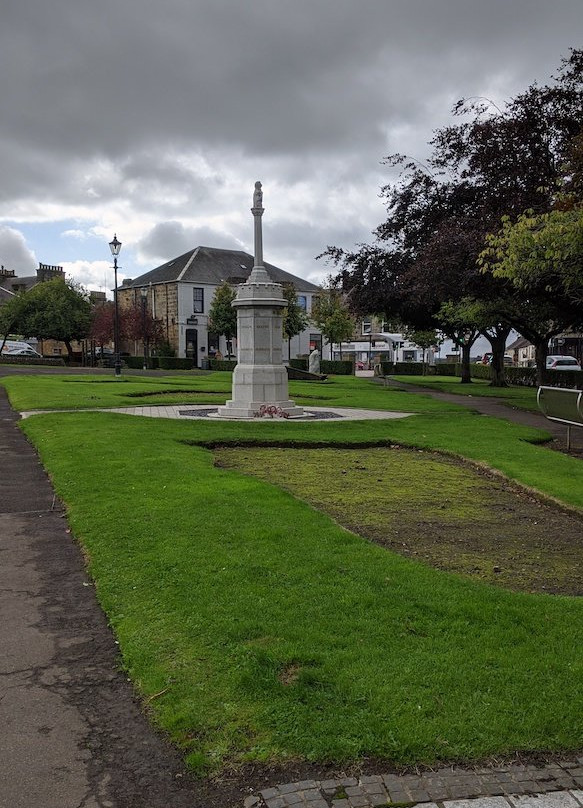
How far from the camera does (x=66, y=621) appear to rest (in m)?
4.56

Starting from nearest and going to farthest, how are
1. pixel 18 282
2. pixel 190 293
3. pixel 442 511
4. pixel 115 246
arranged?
pixel 442 511 < pixel 115 246 < pixel 190 293 < pixel 18 282

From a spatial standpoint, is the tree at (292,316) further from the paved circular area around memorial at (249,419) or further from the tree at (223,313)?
the paved circular area around memorial at (249,419)

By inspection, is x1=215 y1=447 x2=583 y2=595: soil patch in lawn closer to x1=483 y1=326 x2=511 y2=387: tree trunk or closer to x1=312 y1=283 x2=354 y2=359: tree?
x1=483 y1=326 x2=511 y2=387: tree trunk

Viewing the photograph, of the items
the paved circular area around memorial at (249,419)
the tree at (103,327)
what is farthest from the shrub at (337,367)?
the paved circular area around memorial at (249,419)

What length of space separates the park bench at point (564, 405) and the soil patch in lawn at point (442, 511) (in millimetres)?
2712

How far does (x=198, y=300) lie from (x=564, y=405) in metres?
57.9

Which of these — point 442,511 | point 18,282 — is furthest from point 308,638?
point 18,282

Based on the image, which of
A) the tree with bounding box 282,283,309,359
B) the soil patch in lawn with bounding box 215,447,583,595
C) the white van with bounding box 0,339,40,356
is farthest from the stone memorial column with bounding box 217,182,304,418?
the white van with bounding box 0,339,40,356

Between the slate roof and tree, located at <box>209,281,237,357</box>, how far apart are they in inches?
163

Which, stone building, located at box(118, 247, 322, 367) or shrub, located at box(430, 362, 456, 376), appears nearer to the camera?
→ shrub, located at box(430, 362, 456, 376)

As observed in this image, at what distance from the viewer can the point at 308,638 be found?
3.99 metres

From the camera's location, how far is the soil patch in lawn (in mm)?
5828

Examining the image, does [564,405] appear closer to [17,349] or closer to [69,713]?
[69,713]

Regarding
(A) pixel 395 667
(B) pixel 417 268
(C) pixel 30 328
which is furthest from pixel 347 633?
(C) pixel 30 328
